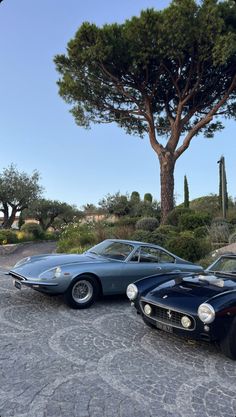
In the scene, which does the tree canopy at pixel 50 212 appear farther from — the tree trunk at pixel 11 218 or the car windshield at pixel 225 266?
the car windshield at pixel 225 266

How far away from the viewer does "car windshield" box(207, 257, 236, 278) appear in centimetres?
464

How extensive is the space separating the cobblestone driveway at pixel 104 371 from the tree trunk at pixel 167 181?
1210 centimetres

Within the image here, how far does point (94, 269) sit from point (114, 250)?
0.90 m

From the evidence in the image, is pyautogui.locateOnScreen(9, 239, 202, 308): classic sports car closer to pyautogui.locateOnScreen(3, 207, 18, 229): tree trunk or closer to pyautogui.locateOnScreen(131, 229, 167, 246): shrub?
pyautogui.locateOnScreen(131, 229, 167, 246): shrub

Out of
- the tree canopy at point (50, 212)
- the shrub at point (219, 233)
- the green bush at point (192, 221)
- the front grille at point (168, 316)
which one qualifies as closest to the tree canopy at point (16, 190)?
the tree canopy at point (50, 212)

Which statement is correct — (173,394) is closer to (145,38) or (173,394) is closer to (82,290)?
(82,290)

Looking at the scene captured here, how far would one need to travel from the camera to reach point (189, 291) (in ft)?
13.5

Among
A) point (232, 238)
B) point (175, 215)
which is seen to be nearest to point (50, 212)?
point (175, 215)

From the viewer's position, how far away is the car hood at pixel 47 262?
Answer: 220 inches

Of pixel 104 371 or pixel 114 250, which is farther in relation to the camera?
pixel 114 250

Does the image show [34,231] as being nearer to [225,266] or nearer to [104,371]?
[225,266]

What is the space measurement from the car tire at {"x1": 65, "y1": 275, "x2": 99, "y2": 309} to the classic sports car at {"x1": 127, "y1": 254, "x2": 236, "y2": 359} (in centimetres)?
117

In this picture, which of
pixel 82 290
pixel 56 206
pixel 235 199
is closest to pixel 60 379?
pixel 82 290

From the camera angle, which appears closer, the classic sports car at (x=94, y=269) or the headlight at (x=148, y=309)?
the headlight at (x=148, y=309)
